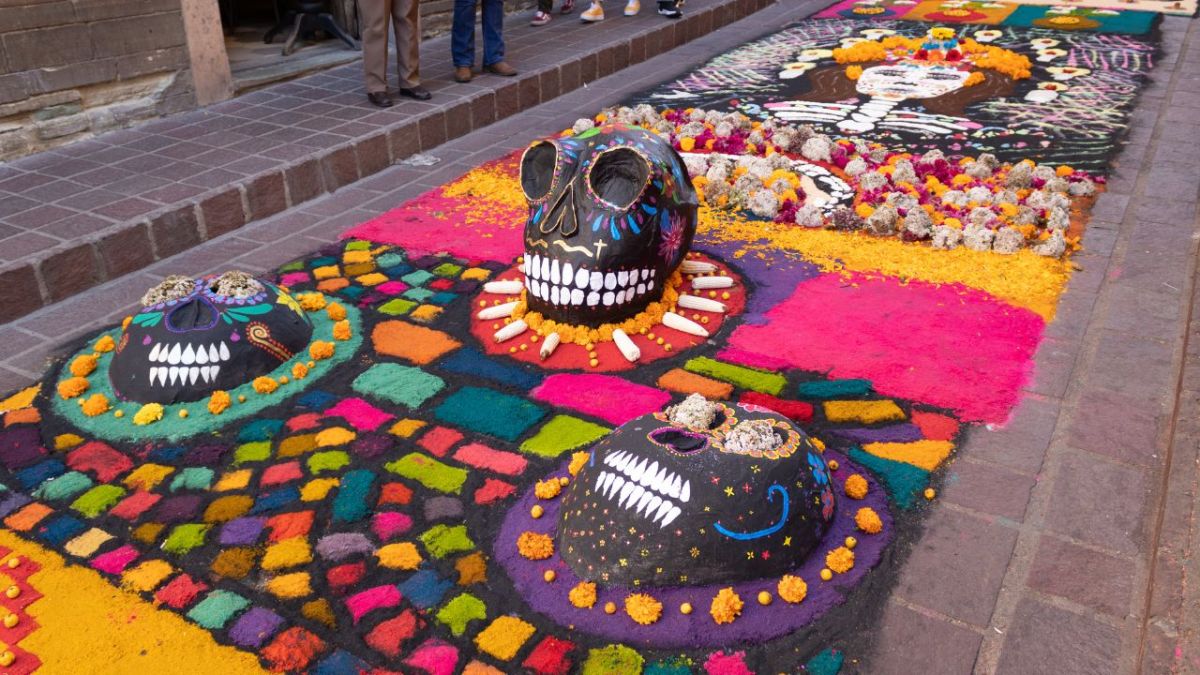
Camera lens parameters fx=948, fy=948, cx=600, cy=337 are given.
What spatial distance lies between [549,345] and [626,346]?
296 millimetres

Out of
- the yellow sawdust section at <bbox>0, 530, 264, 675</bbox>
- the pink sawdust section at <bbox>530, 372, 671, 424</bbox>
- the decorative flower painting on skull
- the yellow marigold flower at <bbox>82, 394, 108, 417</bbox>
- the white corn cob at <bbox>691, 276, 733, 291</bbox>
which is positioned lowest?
the yellow sawdust section at <bbox>0, 530, 264, 675</bbox>

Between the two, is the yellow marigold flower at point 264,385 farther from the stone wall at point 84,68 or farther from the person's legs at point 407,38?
the person's legs at point 407,38

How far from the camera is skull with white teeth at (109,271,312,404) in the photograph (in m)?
3.40

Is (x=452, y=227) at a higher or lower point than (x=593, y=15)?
lower

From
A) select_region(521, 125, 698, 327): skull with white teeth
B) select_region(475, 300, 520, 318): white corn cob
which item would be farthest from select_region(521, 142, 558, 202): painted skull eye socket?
select_region(475, 300, 520, 318): white corn cob

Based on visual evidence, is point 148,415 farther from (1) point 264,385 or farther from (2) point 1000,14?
(2) point 1000,14

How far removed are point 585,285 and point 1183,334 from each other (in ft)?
7.59

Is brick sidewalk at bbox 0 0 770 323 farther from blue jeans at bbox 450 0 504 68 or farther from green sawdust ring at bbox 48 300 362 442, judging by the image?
green sawdust ring at bbox 48 300 362 442

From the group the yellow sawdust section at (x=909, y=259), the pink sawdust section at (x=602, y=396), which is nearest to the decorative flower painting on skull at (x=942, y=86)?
the yellow sawdust section at (x=909, y=259)

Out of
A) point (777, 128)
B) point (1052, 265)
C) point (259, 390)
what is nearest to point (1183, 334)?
point (1052, 265)

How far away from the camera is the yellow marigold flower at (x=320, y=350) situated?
367 centimetres

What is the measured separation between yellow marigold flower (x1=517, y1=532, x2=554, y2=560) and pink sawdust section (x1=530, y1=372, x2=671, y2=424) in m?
0.70

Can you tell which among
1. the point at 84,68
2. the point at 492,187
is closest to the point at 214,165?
the point at 84,68

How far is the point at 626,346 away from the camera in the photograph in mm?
3625
